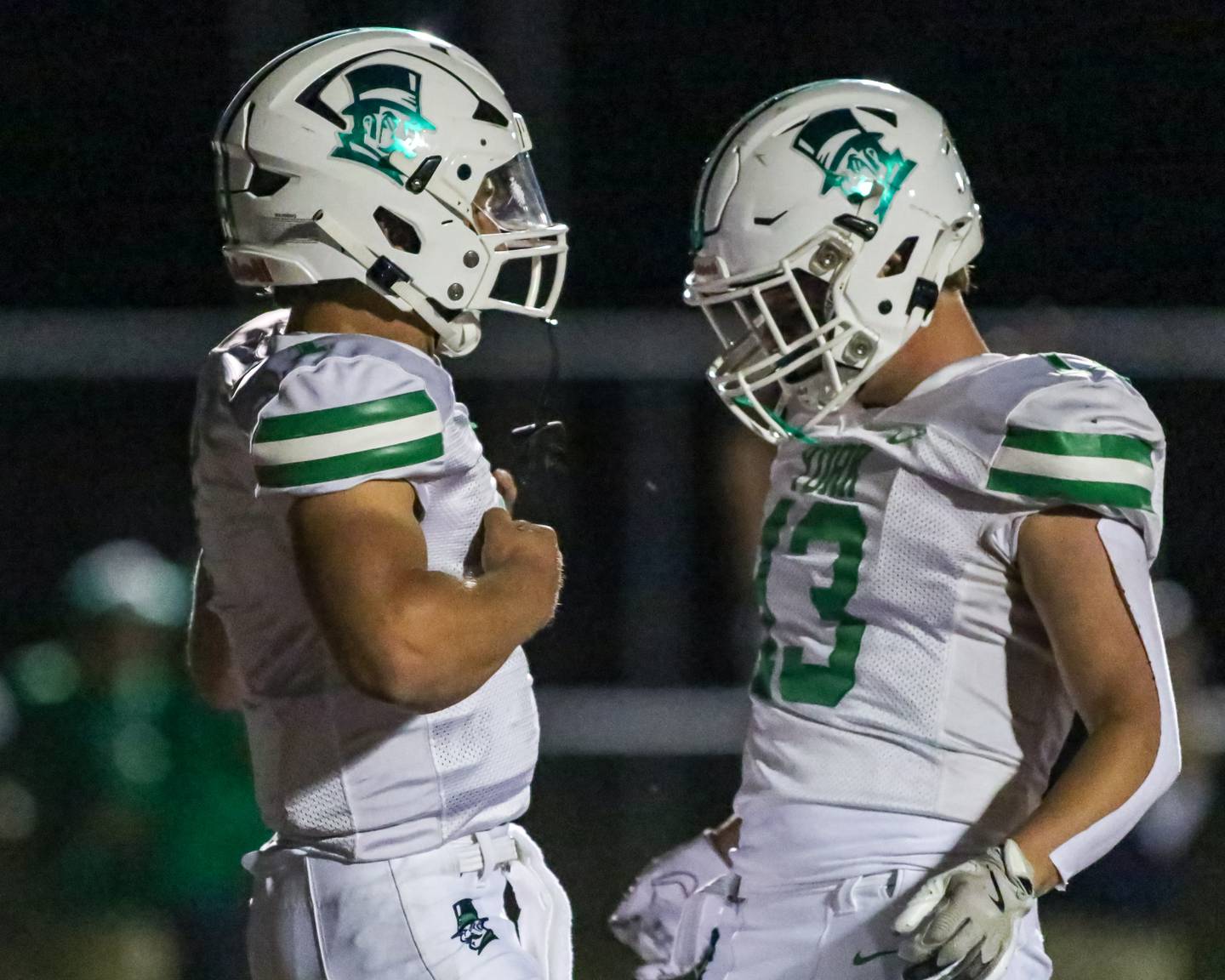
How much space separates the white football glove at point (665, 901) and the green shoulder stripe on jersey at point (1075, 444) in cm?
65

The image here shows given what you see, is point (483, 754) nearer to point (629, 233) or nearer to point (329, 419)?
point (329, 419)

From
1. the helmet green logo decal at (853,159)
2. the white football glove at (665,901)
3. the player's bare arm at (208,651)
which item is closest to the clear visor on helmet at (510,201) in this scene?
the helmet green logo decal at (853,159)

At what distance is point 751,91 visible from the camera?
450 cm

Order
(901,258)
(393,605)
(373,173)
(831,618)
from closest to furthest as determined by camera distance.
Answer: (393,605), (373,173), (831,618), (901,258)

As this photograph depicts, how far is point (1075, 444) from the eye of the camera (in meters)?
1.69

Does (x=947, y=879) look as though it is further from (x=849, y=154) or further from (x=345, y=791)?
(x=849, y=154)

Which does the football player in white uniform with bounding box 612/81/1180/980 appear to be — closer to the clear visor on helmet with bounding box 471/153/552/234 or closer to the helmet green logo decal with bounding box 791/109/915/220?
the helmet green logo decal with bounding box 791/109/915/220

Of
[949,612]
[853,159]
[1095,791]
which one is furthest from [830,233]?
[1095,791]

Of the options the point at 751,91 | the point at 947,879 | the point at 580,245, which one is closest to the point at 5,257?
the point at 580,245

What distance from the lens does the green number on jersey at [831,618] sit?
1.83 meters

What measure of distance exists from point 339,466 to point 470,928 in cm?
48

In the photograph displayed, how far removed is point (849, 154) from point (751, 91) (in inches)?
104

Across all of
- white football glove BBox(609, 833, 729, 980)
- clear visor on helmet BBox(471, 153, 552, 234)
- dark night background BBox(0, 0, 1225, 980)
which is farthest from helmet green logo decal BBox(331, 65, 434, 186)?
dark night background BBox(0, 0, 1225, 980)

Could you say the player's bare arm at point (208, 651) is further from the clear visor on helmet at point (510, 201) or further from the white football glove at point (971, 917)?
the white football glove at point (971, 917)
